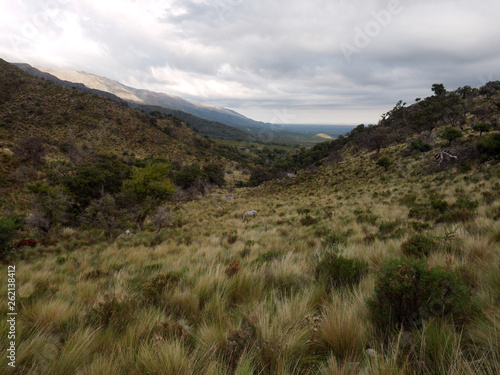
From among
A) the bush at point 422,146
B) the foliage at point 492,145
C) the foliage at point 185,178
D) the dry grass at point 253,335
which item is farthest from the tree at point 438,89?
the dry grass at point 253,335

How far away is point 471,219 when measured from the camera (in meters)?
6.02

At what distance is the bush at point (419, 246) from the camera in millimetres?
3920

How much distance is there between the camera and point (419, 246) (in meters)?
4.07

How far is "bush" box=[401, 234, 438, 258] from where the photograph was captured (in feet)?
12.9

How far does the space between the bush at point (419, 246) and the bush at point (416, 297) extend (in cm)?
203

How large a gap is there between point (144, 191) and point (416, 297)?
1776 centimetres

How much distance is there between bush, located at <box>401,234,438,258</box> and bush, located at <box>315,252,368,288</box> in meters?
1.18

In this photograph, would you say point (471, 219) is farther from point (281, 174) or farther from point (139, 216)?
point (281, 174)

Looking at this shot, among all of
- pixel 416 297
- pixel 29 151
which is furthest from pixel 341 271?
pixel 29 151

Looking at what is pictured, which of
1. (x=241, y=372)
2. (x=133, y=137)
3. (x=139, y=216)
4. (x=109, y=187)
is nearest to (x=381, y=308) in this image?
(x=241, y=372)

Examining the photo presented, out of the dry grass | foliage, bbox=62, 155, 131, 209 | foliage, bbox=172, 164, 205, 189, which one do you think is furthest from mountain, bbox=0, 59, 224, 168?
the dry grass

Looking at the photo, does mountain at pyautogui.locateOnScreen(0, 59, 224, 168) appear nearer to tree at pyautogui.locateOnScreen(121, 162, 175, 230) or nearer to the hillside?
the hillside

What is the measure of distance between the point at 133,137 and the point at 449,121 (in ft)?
245

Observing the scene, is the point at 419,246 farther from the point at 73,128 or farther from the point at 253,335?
the point at 73,128
